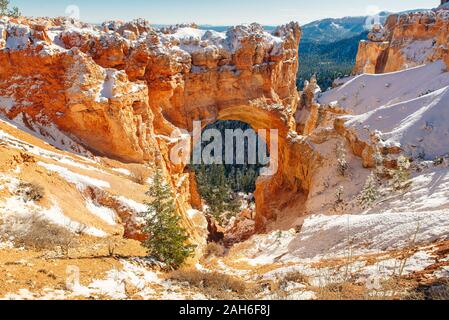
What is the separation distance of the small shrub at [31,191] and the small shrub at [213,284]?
28.8ft

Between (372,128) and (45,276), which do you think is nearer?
(45,276)

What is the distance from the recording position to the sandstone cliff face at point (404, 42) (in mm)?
Result: 46125

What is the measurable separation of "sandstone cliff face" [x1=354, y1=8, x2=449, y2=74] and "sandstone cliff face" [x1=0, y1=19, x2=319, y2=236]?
42.0ft

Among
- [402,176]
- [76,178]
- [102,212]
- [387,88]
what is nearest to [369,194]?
[402,176]

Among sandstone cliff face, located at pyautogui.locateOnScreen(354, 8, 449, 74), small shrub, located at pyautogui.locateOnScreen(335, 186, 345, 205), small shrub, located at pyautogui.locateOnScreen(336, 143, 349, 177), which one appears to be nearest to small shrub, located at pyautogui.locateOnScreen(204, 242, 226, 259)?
small shrub, located at pyautogui.locateOnScreen(335, 186, 345, 205)

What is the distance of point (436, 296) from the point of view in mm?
8219

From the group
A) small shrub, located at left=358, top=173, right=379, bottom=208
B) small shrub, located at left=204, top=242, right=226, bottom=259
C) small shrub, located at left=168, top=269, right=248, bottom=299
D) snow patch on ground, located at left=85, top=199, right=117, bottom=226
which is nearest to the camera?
small shrub, located at left=168, top=269, right=248, bottom=299

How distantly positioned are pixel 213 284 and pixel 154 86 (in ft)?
92.6

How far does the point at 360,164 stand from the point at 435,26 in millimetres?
32457

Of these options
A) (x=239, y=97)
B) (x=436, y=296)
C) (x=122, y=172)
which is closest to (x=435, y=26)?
(x=239, y=97)

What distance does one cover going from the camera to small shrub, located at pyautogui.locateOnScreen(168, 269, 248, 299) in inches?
416

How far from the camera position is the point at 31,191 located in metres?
16.7

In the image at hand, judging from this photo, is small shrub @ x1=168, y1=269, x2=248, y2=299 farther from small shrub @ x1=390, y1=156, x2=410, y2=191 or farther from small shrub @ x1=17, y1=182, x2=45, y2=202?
small shrub @ x1=390, y1=156, x2=410, y2=191
